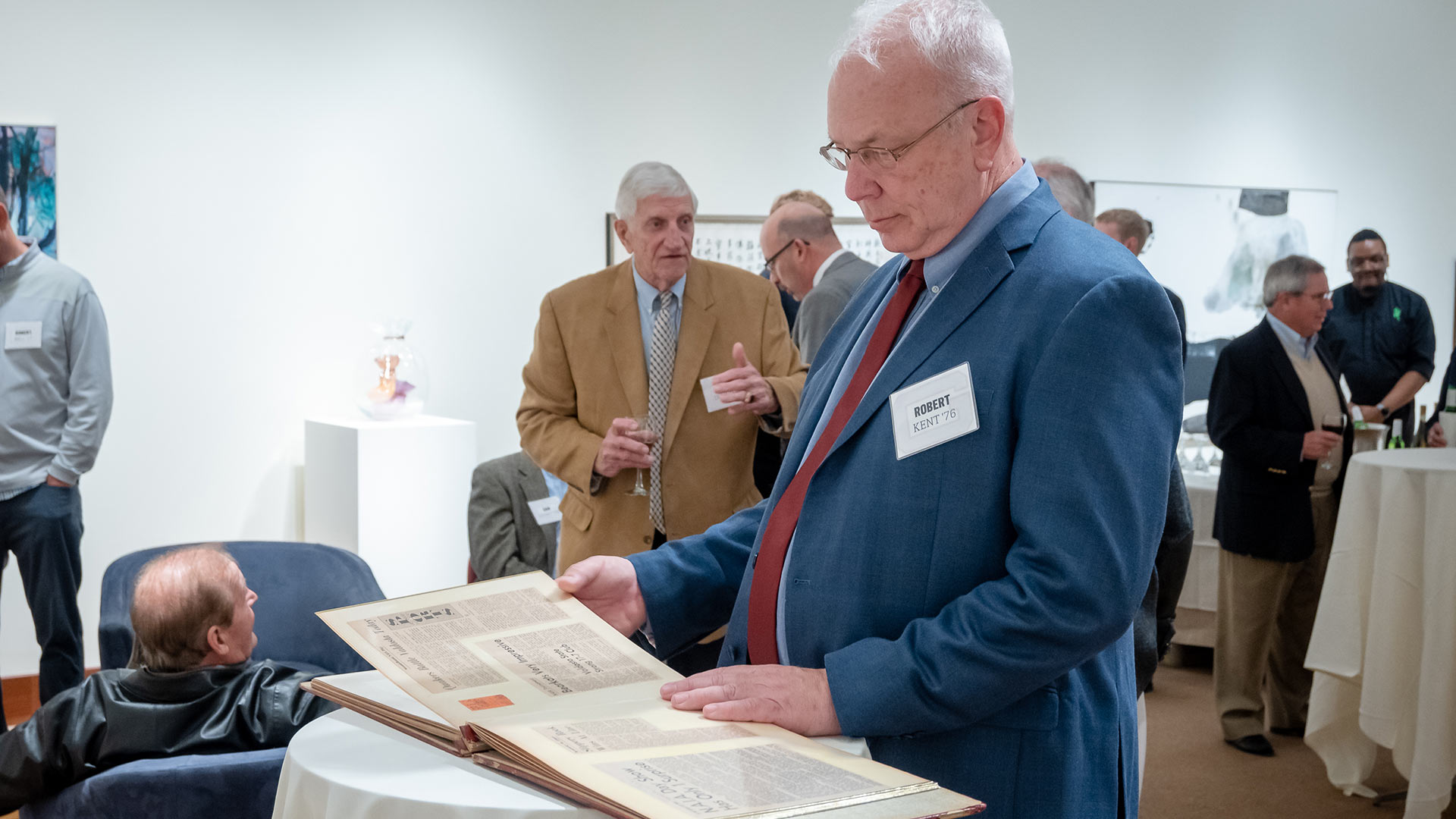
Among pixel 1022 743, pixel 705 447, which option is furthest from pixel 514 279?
pixel 1022 743

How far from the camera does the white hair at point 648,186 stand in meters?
2.91

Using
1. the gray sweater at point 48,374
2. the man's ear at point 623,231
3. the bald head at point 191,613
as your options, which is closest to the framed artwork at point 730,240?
the gray sweater at point 48,374

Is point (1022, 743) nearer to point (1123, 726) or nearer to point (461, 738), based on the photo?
point (1123, 726)

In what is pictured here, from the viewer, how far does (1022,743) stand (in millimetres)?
1201

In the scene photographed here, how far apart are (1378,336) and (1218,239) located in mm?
1678

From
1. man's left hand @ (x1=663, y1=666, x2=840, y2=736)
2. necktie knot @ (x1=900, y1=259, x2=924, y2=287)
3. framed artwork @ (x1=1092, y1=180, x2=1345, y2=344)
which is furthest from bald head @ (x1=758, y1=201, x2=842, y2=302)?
man's left hand @ (x1=663, y1=666, x2=840, y2=736)

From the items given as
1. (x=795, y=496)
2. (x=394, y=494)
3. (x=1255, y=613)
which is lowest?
(x=1255, y=613)

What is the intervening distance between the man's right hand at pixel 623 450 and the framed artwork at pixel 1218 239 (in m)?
5.39

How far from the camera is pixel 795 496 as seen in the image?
1.31 m

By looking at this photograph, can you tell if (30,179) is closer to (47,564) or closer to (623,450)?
(47,564)

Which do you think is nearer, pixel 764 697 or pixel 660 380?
pixel 764 697

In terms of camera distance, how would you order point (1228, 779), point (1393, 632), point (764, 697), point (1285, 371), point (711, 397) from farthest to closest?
Result: point (1285, 371) → point (1228, 779) → point (1393, 632) → point (711, 397) → point (764, 697)

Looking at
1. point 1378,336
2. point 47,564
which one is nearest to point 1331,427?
point 1378,336

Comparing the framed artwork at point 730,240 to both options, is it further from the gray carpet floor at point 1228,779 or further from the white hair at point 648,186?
the white hair at point 648,186
